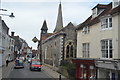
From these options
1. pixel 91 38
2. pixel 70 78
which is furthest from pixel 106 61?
pixel 70 78

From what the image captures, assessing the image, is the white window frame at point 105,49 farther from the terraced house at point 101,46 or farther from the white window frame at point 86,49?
the white window frame at point 86,49

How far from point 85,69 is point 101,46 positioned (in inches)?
170

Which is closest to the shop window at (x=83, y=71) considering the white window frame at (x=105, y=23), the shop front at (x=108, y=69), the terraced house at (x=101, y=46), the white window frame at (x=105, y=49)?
the terraced house at (x=101, y=46)

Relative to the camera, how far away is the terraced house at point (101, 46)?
1407cm

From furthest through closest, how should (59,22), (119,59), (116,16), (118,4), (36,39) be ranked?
1. (36,39)
2. (59,22)
3. (118,4)
4. (116,16)
5. (119,59)

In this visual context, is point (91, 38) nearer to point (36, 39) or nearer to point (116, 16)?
point (116, 16)

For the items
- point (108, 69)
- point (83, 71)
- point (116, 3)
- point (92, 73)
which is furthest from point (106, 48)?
point (83, 71)

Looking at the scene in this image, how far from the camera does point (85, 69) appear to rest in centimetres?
1934

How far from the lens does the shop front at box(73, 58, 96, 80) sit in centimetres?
1753

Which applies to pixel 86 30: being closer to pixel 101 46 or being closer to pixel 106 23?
pixel 101 46

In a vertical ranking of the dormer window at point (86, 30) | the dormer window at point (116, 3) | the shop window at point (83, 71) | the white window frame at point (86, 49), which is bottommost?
the shop window at point (83, 71)

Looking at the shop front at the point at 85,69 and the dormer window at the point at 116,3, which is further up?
the dormer window at the point at 116,3

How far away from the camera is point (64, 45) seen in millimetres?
33344

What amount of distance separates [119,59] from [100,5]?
28.5ft
